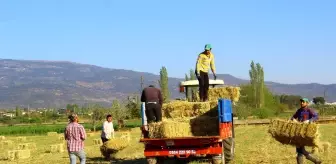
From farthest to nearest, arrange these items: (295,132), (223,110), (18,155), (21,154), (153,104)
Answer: (21,154)
(18,155)
(153,104)
(223,110)
(295,132)

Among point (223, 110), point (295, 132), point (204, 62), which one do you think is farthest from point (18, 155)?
point (295, 132)

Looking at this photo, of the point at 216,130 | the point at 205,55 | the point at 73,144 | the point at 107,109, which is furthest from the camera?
the point at 107,109

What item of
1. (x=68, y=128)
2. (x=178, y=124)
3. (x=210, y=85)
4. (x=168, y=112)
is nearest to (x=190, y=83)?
(x=210, y=85)

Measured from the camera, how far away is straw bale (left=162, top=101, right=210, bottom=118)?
49.3 ft

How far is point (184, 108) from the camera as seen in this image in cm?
1531

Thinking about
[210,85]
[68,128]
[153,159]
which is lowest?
[153,159]

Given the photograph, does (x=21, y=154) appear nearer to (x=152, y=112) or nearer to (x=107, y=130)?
(x=107, y=130)

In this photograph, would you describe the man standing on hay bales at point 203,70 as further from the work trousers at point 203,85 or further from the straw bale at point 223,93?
the straw bale at point 223,93

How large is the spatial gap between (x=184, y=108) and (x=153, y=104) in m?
0.86

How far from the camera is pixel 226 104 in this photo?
47.6 feet

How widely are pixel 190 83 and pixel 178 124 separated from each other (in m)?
3.83

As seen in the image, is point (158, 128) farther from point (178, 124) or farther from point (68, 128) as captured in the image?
point (68, 128)

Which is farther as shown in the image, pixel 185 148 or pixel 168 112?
pixel 168 112

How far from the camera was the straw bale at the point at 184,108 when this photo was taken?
15.0 metres
